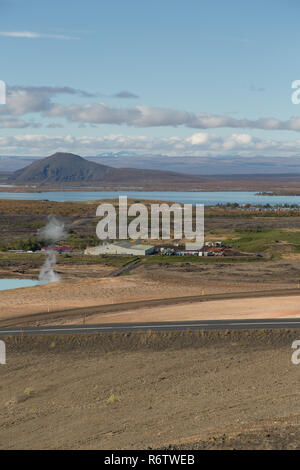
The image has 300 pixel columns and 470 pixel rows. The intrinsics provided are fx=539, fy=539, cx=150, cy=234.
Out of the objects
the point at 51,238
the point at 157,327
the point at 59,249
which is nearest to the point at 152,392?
the point at 157,327

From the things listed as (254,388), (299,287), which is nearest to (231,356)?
(254,388)

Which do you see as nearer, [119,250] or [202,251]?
[202,251]

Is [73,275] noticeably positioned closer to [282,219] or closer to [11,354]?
[11,354]

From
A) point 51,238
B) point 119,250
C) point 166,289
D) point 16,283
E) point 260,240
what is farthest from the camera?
point 51,238

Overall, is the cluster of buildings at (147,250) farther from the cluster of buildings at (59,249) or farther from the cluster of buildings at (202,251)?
the cluster of buildings at (59,249)

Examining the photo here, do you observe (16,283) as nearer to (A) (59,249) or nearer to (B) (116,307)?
(B) (116,307)

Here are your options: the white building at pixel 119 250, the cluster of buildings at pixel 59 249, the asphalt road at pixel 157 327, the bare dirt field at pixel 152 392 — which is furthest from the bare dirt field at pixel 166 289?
the cluster of buildings at pixel 59 249
